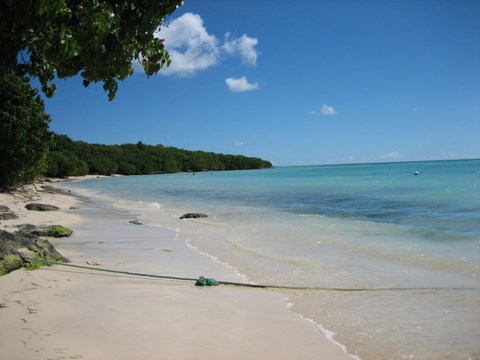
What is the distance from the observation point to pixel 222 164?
597 feet

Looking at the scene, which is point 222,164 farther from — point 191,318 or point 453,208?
point 191,318

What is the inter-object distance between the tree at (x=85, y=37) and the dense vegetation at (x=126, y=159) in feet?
230

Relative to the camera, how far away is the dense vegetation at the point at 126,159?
79531 mm

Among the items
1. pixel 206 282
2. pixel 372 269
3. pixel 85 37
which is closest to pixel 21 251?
pixel 206 282

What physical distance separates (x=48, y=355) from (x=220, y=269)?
4690 millimetres

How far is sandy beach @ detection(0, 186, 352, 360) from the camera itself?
4070 mm

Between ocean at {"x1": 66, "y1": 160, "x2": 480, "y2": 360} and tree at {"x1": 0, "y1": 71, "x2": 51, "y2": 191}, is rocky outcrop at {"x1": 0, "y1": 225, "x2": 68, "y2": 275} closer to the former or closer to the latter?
ocean at {"x1": 66, "y1": 160, "x2": 480, "y2": 360}

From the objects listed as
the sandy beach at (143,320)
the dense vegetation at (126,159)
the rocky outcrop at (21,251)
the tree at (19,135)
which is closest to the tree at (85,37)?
the sandy beach at (143,320)

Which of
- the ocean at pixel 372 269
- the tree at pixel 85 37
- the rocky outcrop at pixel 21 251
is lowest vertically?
the ocean at pixel 372 269

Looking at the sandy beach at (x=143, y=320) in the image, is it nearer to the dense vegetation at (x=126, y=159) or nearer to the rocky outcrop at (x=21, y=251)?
the rocky outcrop at (x=21, y=251)

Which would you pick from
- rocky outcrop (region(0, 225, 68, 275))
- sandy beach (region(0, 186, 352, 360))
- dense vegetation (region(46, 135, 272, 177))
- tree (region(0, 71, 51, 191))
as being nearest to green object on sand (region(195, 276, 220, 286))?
sandy beach (region(0, 186, 352, 360))

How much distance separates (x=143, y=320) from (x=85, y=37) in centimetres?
325

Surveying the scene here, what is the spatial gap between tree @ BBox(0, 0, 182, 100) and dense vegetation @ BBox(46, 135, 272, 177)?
70.1 metres

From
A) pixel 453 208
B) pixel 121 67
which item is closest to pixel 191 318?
pixel 121 67
